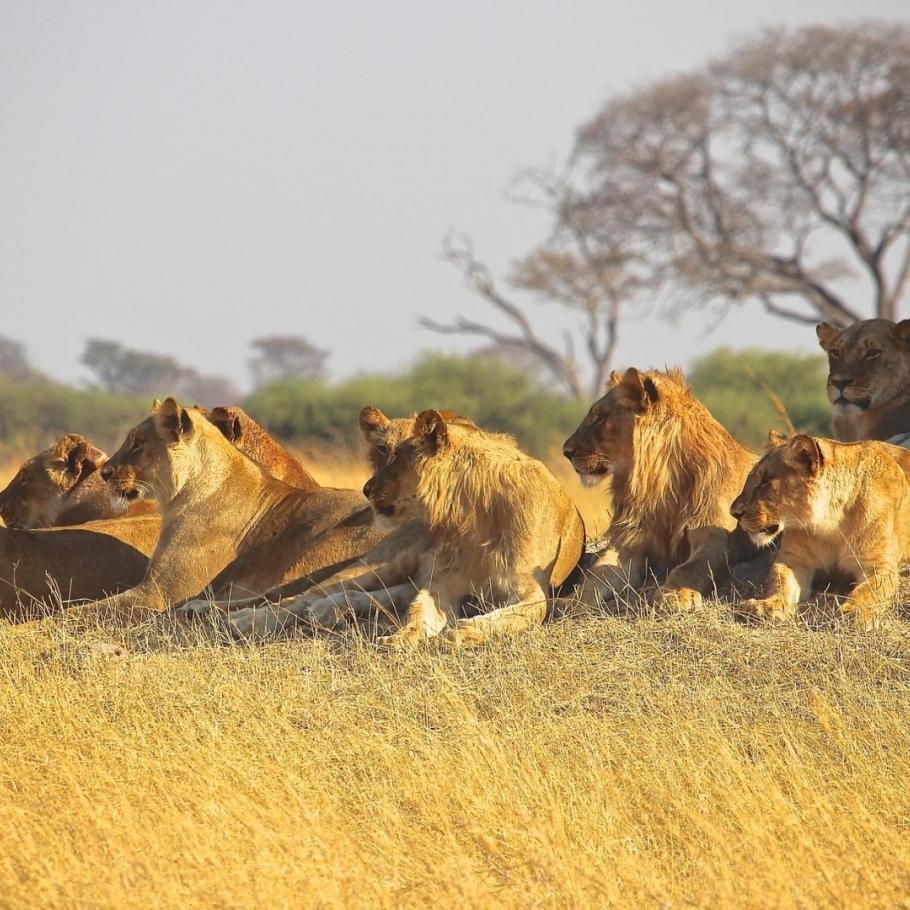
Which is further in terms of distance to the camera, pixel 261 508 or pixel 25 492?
pixel 25 492

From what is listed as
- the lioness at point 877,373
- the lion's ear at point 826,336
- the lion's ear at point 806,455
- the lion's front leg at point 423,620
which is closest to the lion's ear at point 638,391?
the lion's ear at point 806,455

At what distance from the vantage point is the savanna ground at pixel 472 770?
3562mm

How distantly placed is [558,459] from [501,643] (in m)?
12.2

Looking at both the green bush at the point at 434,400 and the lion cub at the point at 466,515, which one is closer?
the lion cub at the point at 466,515

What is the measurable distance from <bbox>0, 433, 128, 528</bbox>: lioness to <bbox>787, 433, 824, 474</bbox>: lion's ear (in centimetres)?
330

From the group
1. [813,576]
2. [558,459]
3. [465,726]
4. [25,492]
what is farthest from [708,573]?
[558,459]

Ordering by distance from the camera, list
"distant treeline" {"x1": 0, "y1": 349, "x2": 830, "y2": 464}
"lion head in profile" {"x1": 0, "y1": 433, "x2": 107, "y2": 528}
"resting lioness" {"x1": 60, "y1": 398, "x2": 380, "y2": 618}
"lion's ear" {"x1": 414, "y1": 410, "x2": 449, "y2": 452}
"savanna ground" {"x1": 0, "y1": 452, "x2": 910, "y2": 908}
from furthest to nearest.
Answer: "distant treeline" {"x1": 0, "y1": 349, "x2": 830, "y2": 464}, "lion head in profile" {"x1": 0, "y1": 433, "x2": 107, "y2": 528}, "resting lioness" {"x1": 60, "y1": 398, "x2": 380, "y2": 618}, "lion's ear" {"x1": 414, "y1": 410, "x2": 449, "y2": 452}, "savanna ground" {"x1": 0, "y1": 452, "x2": 910, "y2": 908}

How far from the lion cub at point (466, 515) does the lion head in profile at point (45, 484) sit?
2111 mm

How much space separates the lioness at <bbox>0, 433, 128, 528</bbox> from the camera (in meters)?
7.25

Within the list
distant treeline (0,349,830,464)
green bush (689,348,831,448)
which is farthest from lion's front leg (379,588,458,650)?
distant treeline (0,349,830,464)

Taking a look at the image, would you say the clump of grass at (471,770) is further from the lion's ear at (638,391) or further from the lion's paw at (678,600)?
the lion's ear at (638,391)

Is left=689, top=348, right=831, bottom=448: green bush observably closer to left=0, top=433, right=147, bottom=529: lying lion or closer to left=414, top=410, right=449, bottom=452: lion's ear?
left=0, top=433, right=147, bottom=529: lying lion

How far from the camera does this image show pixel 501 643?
5.27 m

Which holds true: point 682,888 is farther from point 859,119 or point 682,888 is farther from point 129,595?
point 859,119
